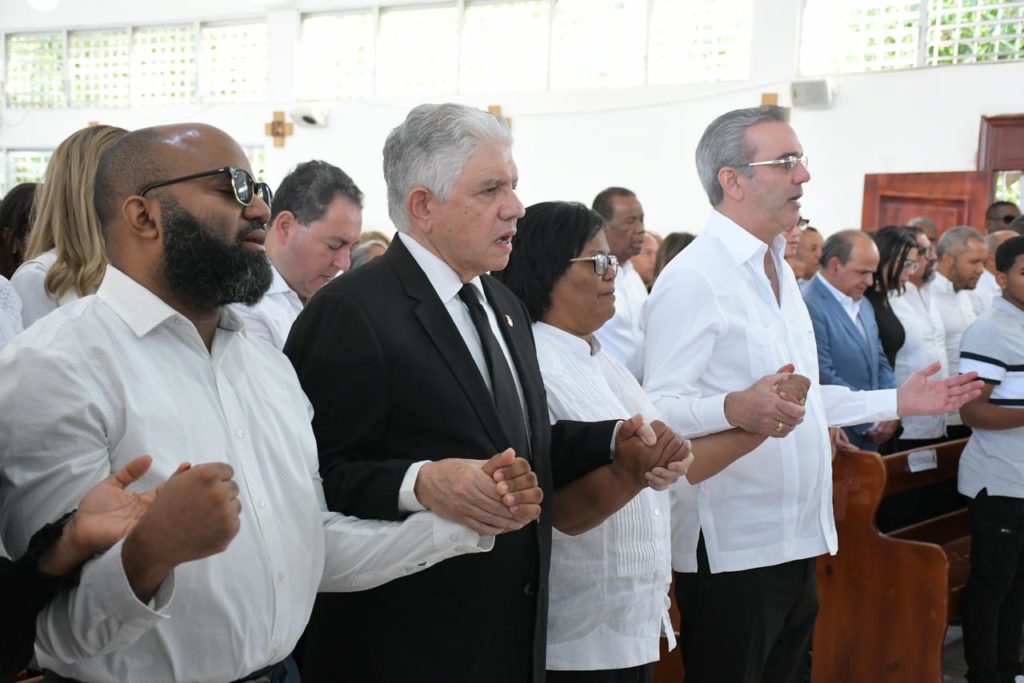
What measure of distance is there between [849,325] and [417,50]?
8.88m

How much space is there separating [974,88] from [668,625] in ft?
28.1

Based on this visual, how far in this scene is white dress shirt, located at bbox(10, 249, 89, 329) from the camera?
260 cm

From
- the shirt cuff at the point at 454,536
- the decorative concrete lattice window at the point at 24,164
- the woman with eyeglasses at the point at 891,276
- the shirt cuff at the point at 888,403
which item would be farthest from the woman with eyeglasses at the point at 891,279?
the decorative concrete lattice window at the point at 24,164

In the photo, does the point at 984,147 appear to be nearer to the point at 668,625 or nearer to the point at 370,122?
the point at 370,122

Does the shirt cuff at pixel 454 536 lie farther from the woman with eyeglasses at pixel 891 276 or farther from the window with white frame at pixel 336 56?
the window with white frame at pixel 336 56

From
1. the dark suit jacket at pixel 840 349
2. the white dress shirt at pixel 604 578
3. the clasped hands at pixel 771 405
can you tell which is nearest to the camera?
the white dress shirt at pixel 604 578

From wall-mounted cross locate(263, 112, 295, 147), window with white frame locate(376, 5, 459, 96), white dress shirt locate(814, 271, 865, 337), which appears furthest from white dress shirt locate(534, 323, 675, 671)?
wall-mounted cross locate(263, 112, 295, 147)

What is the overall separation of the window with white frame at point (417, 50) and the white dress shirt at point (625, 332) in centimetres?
781

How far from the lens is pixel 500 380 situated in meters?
1.95

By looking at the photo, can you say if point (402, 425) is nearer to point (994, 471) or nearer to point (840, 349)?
point (994, 471)

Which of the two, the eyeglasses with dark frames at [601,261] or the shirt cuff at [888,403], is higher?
the eyeglasses with dark frames at [601,261]

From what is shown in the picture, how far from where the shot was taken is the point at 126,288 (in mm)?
1530

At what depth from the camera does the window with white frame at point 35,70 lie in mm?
14695

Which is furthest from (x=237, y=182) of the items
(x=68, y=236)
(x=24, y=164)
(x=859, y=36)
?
(x=24, y=164)
